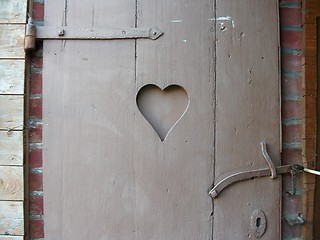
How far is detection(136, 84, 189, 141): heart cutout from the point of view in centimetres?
106

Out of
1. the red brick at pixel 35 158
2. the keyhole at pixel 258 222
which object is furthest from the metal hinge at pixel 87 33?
the keyhole at pixel 258 222

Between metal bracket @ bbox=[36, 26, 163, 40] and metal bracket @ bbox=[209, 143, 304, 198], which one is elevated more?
metal bracket @ bbox=[36, 26, 163, 40]

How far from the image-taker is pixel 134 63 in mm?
1040

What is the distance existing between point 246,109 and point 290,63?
0.24 metres

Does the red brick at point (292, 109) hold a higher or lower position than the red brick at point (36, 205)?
higher

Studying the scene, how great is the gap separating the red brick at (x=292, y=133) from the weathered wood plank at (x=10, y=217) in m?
0.96

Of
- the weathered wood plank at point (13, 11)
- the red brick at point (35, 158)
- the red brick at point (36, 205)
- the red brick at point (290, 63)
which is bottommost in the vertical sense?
the red brick at point (36, 205)

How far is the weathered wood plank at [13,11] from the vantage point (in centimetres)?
103

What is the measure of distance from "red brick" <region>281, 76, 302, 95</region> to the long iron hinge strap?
26cm

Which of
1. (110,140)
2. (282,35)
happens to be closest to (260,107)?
(282,35)

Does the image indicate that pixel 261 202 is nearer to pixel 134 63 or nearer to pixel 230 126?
pixel 230 126

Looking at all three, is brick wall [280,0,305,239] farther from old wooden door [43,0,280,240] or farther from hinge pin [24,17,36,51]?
hinge pin [24,17,36,51]

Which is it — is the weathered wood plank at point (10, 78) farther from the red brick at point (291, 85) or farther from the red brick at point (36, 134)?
the red brick at point (291, 85)

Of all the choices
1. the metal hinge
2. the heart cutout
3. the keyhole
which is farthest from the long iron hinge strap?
the metal hinge
